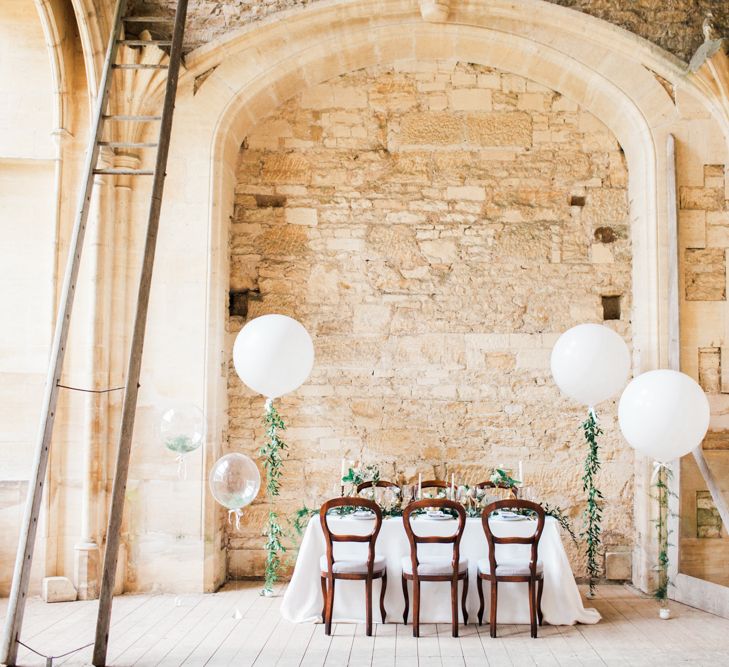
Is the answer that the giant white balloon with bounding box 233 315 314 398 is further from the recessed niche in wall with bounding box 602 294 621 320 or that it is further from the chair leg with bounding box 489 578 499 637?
the recessed niche in wall with bounding box 602 294 621 320

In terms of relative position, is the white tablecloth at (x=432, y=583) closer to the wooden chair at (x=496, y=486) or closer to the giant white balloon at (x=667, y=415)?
the wooden chair at (x=496, y=486)

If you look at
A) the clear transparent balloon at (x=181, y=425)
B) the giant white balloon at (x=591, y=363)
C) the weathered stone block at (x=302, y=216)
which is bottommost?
the clear transparent balloon at (x=181, y=425)

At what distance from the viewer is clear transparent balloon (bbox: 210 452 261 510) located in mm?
4578

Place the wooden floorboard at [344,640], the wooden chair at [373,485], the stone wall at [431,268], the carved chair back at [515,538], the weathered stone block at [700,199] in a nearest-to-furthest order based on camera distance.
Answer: the wooden floorboard at [344,640] → the carved chair back at [515,538] → the wooden chair at [373,485] → the weathered stone block at [700,199] → the stone wall at [431,268]

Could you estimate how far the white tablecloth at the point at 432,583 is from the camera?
464 cm

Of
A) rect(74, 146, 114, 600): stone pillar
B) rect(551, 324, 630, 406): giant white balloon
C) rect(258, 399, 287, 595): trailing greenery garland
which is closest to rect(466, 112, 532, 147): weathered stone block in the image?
rect(551, 324, 630, 406): giant white balloon

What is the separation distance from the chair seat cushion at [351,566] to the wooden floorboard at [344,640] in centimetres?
37

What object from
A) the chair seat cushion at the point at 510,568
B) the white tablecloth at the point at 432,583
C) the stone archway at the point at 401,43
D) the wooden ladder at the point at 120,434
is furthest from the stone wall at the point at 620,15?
the chair seat cushion at the point at 510,568

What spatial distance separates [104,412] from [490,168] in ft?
12.2

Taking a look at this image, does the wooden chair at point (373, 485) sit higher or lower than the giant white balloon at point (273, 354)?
lower

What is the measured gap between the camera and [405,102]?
631cm

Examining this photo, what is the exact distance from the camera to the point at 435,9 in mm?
5707

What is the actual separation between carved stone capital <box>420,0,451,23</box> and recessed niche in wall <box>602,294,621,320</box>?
266 centimetres

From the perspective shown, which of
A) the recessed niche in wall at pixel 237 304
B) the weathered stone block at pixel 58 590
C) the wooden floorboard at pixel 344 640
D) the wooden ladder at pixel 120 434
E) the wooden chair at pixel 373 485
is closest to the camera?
the wooden ladder at pixel 120 434
